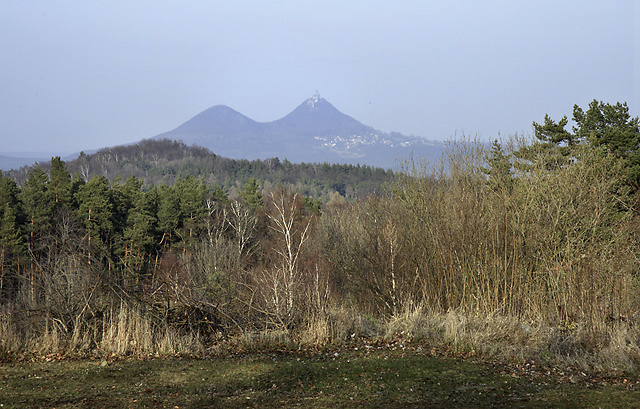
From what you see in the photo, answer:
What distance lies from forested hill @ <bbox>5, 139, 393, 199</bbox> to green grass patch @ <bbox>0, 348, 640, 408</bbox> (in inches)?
3319

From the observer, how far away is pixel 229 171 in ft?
372

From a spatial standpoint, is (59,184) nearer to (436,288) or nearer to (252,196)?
(252,196)

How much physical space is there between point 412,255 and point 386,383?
4730mm

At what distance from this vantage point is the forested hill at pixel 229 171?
332ft

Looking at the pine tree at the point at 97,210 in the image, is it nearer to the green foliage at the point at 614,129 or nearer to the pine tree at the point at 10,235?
the pine tree at the point at 10,235

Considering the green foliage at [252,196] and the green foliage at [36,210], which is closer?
the green foliage at [36,210]

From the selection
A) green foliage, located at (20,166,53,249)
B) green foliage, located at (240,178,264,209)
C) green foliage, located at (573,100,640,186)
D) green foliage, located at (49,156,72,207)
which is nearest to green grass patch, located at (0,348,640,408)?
green foliage, located at (573,100,640,186)

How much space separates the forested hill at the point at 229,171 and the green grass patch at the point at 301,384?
84295mm

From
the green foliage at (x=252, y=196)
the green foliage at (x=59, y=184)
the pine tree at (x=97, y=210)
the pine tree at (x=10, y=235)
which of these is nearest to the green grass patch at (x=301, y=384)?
the pine tree at (x=10, y=235)

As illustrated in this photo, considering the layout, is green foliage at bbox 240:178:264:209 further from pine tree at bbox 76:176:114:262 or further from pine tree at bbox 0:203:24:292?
pine tree at bbox 0:203:24:292

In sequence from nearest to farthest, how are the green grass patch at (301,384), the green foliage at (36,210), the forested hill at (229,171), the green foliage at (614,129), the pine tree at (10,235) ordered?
the green grass patch at (301,384) < the green foliage at (614,129) < the pine tree at (10,235) < the green foliage at (36,210) < the forested hill at (229,171)

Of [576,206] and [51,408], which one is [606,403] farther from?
[576,206]

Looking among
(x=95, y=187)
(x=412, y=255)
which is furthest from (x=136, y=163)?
(x=412, y=255)

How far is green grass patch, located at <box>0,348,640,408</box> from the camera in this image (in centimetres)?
478
